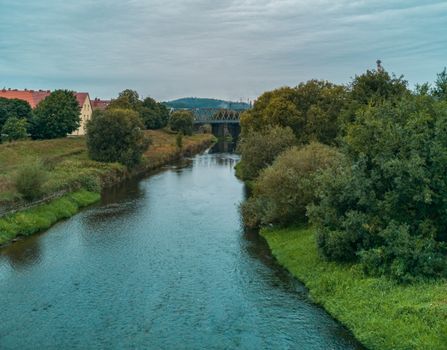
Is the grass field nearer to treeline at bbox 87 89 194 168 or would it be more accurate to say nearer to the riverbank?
the riverbank

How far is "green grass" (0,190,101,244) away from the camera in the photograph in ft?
116

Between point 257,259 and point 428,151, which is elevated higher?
point 428,151

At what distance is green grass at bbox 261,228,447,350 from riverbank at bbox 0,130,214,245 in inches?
830

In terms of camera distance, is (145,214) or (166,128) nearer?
(145,214)

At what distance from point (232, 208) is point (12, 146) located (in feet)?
105

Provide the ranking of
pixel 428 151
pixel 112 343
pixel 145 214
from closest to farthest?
pixel 112 343, pixel 428 151, pixel 145 214

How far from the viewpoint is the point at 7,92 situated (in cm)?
10581

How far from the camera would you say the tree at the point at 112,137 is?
65.8 m

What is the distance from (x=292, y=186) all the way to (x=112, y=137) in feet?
125

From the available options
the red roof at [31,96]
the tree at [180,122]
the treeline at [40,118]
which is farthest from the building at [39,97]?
the tree at [180,122]

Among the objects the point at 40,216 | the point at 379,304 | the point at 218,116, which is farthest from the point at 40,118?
the point at 218,116

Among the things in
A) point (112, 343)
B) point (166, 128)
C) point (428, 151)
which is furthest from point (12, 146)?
point (166, 128)

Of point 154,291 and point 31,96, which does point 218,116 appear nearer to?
point 31,96

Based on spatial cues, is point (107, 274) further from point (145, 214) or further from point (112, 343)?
point (145, 214)
